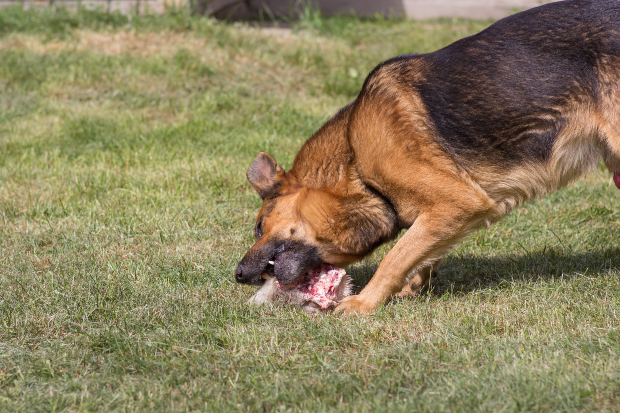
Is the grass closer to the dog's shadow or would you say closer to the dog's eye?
the dog's shadow

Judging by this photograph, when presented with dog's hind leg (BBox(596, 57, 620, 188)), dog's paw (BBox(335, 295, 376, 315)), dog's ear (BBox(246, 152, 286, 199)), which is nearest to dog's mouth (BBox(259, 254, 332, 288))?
dog's paw (BBox(335, 295, 376, 315))

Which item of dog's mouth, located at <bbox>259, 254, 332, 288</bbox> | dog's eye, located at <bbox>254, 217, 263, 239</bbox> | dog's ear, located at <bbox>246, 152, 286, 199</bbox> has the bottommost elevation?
dog's mouth, located at <bbox>259, 254, 332, 288</bbox>

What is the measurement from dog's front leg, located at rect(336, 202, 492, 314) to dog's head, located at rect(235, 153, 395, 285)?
0.88 feet

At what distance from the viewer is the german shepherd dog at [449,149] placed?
370 centimetres

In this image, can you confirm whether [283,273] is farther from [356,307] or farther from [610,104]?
[610,104]

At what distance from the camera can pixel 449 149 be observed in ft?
12.5

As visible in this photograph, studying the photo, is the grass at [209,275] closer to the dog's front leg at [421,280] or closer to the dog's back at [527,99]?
the dog's front leg at [421,280]

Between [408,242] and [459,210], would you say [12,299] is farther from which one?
[459,210]

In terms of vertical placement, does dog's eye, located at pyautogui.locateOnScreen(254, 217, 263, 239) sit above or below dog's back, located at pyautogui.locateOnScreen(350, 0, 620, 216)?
below

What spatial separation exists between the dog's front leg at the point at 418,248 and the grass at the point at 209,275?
152mm

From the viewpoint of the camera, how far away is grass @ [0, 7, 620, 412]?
115 inches

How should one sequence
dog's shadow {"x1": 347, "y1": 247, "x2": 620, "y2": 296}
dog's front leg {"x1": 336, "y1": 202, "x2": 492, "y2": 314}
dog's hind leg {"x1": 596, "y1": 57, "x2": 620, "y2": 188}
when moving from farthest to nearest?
dog's shadow {"x1": 347, "y1": 247, "x2": 620, "y2": 296}, dog's front leg {"x1": 336, "y1": 202, "x2": 492, "y2": 314}, dog's hind leg {"x1": 596, "y1": 57, "x2": 620, "y2": 188}

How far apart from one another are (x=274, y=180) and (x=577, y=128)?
1.90 meters

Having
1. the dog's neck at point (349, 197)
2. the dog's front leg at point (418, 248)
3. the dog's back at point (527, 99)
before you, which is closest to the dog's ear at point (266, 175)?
the dog's neck at point (349, 197)
